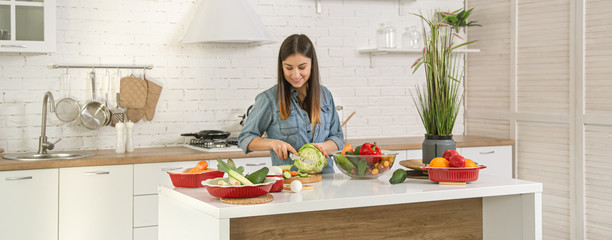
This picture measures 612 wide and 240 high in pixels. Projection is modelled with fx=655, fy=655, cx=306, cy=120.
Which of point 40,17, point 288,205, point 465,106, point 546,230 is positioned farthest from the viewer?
point 465,106

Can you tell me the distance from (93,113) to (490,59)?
3224 mm

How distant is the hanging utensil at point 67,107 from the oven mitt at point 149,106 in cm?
36

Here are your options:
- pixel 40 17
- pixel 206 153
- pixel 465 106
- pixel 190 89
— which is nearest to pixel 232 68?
pixel 190 89

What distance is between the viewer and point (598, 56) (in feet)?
14.8

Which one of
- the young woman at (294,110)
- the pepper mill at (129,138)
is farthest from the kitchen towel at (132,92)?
the young woman at (294,110)

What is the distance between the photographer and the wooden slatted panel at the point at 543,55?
479 cm

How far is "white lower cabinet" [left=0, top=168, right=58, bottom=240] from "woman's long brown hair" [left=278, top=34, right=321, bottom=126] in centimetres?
163

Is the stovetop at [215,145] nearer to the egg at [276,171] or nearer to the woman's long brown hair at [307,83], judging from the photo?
the woman's long brown hair at [307,83]

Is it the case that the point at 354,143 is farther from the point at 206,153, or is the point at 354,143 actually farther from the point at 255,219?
the point at 255,219

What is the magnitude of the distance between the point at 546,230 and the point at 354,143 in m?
1.60

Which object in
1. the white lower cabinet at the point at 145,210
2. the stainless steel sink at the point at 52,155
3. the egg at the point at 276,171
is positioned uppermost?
the egg at the point at 276,171

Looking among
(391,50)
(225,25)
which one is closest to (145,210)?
(225,25)

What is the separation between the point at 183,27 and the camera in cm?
489

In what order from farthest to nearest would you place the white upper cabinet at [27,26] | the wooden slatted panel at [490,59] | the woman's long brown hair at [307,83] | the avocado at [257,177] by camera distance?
1. the wooden slatted panel at [490,59]
2. the white upper cabinet at [27,26]
3. the woman's long brown hair at [307,83]
4. the avocado at [257,177]
